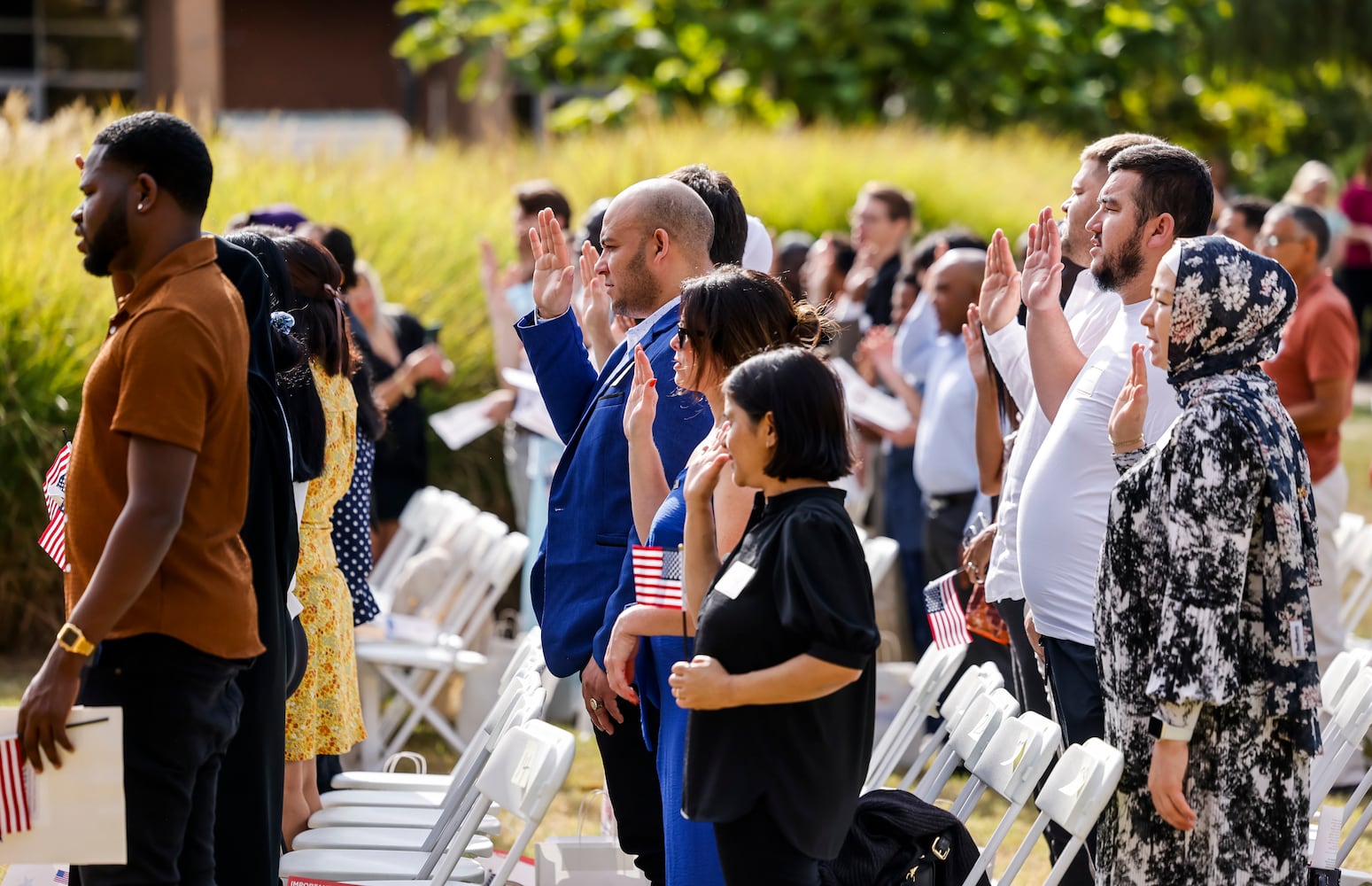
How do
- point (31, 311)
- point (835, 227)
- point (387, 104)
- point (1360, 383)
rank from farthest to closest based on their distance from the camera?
point (387, 104) < point (1360, 383) < point (835, 227) < point (31, 311)

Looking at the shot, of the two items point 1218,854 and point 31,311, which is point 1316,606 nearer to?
point 1218,854

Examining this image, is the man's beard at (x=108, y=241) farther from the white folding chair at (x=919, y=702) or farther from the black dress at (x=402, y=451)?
the black dress at (x=402, y=451)

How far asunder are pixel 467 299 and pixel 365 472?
4242 mm

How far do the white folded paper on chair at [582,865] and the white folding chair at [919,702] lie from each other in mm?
745

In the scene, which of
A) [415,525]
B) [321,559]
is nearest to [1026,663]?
[321,559]

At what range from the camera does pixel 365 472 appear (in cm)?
518

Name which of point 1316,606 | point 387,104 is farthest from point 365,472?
point 387,104

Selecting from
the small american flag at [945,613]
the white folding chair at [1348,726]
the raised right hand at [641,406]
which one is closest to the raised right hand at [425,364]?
the small american flag at [945,613]

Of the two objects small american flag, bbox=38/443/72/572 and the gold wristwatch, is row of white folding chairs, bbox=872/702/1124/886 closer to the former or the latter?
the gold wristwatch

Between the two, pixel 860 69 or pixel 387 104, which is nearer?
pixel 860 69

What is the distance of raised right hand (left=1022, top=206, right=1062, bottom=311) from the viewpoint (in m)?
3.72

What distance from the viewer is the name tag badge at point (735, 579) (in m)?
2.93

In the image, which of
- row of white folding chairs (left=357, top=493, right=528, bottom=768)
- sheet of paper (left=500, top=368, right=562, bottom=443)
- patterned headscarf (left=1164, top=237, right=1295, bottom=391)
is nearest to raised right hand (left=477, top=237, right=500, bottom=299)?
sheet of paper (left=500, top=368, right=562, bottom=443)

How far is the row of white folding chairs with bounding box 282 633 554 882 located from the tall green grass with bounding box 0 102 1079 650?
361 cm
